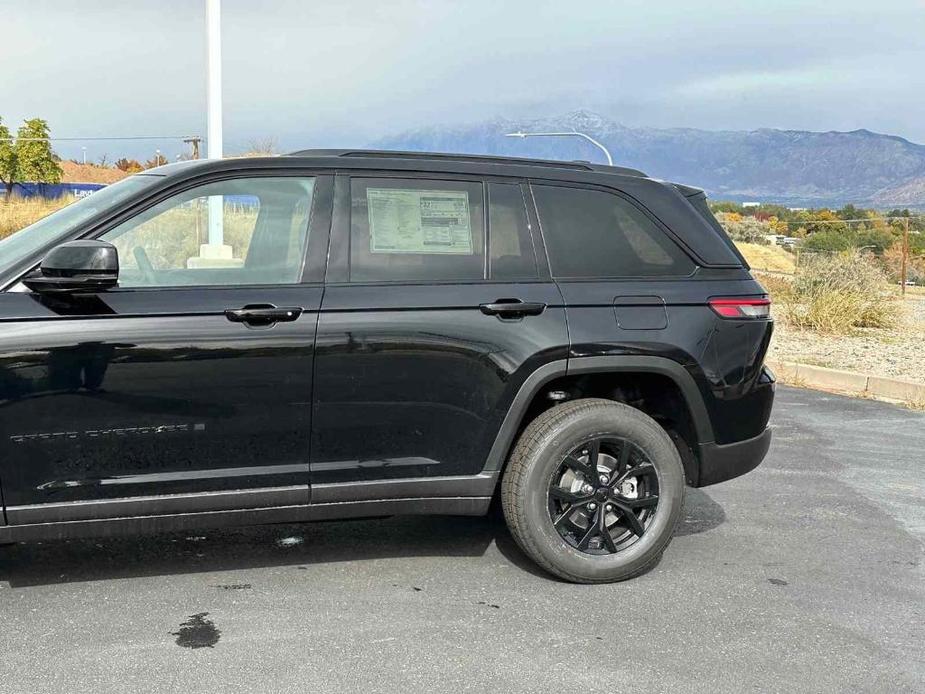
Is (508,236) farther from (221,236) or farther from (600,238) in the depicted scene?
(221,236)

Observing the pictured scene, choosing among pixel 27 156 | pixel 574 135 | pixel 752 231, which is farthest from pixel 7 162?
pixel 752 231

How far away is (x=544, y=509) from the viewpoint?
4094mm

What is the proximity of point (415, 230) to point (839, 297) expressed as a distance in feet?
35.5

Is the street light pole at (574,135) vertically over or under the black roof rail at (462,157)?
over

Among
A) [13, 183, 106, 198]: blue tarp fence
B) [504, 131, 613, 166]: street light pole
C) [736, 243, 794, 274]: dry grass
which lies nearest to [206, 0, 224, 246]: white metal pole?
[736, 243, 794, 274]: dry grass

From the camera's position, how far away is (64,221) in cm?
386

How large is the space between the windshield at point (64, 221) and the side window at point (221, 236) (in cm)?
15

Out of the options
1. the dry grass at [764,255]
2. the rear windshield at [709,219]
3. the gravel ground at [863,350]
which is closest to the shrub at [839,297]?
the gravel ground at [863,350]

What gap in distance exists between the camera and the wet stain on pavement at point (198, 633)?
3477 mm

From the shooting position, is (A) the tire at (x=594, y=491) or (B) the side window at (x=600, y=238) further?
(B) the side window at (x=600, y=238)

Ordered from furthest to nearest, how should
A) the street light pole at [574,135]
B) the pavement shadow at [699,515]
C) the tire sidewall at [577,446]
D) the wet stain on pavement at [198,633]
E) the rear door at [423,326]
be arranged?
the street light pole at [574,135], the pavement shadow at [699,515], the tire sidewall at [577,446], the rear door at [423,326], the wet stain on pavement at [198,633]

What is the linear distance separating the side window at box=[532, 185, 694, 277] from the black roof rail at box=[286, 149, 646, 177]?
0.58 ft

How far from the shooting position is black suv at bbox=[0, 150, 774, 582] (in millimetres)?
3547

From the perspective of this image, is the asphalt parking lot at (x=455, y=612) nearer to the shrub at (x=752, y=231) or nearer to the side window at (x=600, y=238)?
the side window at (x=600, y=238)
